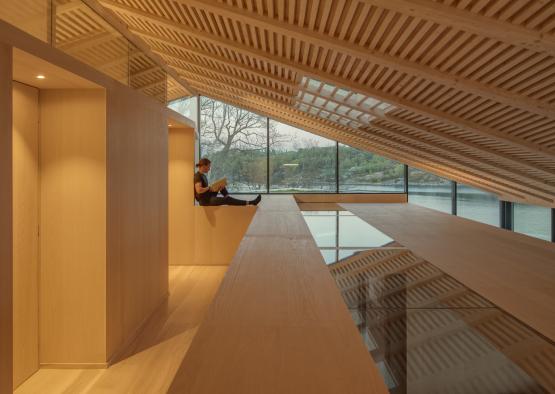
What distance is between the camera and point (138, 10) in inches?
196

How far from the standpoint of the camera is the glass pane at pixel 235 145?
11.6m

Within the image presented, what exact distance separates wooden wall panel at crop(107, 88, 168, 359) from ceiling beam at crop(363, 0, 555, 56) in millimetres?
2407

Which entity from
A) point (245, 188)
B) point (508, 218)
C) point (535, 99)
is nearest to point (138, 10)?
point (535, 99)

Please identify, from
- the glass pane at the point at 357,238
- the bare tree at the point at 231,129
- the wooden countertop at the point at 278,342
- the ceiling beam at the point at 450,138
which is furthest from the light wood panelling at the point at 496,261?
the bare tree at the point at 231,129

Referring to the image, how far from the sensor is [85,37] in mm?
3482

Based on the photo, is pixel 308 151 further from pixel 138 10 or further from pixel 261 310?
pixel 261 310

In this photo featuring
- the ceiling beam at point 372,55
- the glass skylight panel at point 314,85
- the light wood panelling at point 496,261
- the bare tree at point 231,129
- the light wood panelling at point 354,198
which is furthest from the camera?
the bare tree at point 231,129

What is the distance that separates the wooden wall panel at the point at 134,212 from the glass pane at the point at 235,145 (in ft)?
20.1

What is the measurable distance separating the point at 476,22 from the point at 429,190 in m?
9.35

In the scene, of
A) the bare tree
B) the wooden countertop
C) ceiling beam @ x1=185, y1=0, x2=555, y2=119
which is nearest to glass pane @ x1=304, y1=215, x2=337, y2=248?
the wooden countertop

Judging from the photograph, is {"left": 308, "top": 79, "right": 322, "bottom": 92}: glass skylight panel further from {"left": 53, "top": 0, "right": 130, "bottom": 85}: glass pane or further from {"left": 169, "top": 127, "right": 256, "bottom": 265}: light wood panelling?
{"left": 53, "top": 0, "right": 130, "bottom": 85}: glass pane

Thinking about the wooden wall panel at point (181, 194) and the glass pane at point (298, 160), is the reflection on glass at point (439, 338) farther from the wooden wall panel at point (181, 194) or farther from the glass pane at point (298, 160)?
the glass pane at point (298, 160)

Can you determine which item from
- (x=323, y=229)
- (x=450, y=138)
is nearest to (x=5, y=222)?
Answer: (x=323, y=229)

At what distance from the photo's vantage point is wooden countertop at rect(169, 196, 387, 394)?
45.8 inches
